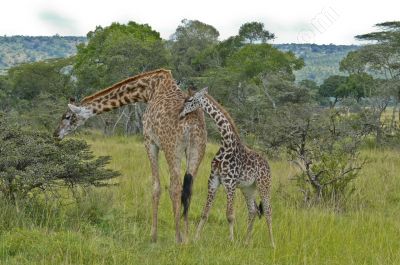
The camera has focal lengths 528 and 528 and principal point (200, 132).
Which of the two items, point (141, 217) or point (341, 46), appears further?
point (341, 46)

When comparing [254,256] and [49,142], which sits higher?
[49,142]

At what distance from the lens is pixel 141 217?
6512 mm

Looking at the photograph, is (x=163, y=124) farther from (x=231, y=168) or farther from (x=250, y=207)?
(x=250, y=207)

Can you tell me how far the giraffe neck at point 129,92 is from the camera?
593 cm

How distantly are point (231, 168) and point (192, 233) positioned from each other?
941mm

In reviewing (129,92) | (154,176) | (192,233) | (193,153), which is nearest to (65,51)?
(129,92)

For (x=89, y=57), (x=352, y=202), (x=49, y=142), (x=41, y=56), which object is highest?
(x=41, y=56)

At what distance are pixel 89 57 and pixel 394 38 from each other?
16.7 metres

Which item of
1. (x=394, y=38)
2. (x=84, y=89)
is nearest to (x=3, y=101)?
(x=84, y=89)

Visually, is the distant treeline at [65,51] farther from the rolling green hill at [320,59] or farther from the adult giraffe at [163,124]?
the adult giraffe at [163,124]

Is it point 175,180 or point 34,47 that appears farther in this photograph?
point 34,47

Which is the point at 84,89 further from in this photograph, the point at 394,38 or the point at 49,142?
the point at 49,142

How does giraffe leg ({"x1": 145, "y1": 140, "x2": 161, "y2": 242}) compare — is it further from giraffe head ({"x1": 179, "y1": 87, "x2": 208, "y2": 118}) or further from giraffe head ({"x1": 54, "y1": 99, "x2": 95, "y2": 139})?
giraffe head ({"x1": 54, "y1": 99, "x2": 95, "y2": 139})

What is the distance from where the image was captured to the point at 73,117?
6203 millimetres
